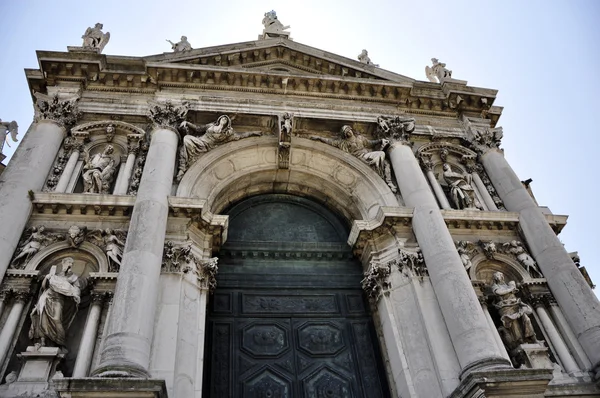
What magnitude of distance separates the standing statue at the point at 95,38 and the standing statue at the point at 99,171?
366cm

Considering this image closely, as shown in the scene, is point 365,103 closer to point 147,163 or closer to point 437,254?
point 437,254

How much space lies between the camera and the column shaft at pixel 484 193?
1192 cm

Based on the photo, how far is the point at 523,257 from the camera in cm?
1054

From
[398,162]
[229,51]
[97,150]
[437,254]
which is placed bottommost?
[437,254]

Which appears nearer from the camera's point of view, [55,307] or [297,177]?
[55,307]

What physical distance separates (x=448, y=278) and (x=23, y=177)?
29.0 feet

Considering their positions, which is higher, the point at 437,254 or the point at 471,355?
the point at 437,254

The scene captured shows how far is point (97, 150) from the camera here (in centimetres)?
1159

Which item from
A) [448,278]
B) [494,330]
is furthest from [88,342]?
[494,330]

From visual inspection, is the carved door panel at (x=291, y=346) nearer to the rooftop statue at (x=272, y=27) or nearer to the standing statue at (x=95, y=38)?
the standing statue at (x=95, y=38)

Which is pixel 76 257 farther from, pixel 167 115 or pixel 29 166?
pixel 167 115

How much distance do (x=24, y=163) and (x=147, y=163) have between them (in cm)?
253

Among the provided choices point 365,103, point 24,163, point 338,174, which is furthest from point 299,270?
point 24,163

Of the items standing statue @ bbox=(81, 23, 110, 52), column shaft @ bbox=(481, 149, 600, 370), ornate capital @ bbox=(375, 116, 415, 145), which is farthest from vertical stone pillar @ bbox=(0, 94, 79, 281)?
column shaft @ bbox=(481, 149, 600, 370)
